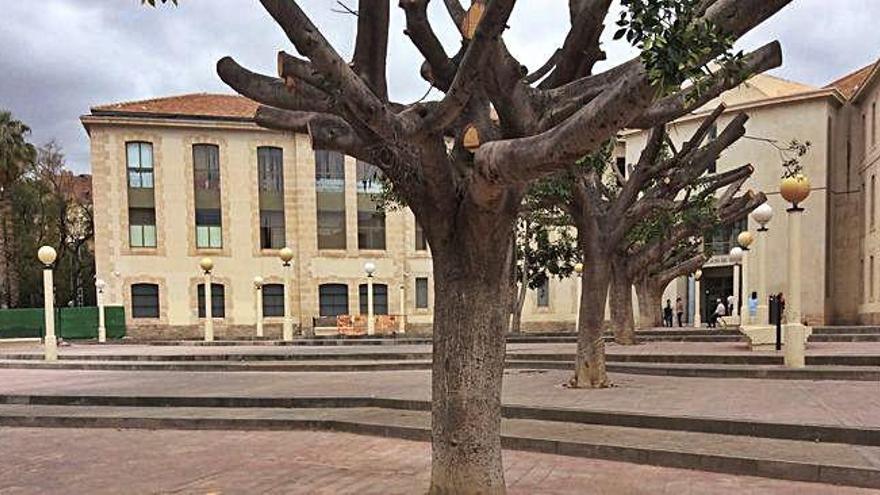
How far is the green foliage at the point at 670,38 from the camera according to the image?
2688 millimetres

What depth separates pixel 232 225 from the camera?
32.8 metres

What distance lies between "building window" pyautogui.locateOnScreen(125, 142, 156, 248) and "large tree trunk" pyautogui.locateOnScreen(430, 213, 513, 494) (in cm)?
3110

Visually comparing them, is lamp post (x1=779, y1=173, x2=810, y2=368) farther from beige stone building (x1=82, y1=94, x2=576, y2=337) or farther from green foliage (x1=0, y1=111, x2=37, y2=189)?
green foliage (x1=0, y1=111, x2=37, y2=189)

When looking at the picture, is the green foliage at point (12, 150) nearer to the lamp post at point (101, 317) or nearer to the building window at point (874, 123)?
the lamp post at point (101, 317)

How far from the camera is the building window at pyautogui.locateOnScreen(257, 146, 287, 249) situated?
33406 millimetres

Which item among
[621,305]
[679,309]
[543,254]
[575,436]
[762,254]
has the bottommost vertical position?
[679,309]

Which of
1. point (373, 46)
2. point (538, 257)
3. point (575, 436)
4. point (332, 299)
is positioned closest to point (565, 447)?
point (575, 436)

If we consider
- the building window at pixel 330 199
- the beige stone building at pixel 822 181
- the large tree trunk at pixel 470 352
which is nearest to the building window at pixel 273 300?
the building window at pixel 330 199

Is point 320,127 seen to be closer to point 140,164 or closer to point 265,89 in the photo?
point 265,89

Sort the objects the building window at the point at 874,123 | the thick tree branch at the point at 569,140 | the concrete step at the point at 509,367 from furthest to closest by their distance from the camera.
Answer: the building window at the point at 874,123 < the concrete step at the point at 509,367 < the thick tree branch at the point at 569,140

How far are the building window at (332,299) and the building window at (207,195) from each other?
5.77 metres

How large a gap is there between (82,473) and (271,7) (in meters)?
5.29

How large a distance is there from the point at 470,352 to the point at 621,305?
12371mm

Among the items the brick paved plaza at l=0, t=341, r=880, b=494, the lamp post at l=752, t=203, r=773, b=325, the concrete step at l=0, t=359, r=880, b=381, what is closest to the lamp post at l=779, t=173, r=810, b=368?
the concrete step at l=0, t=359, r=880, b=381
